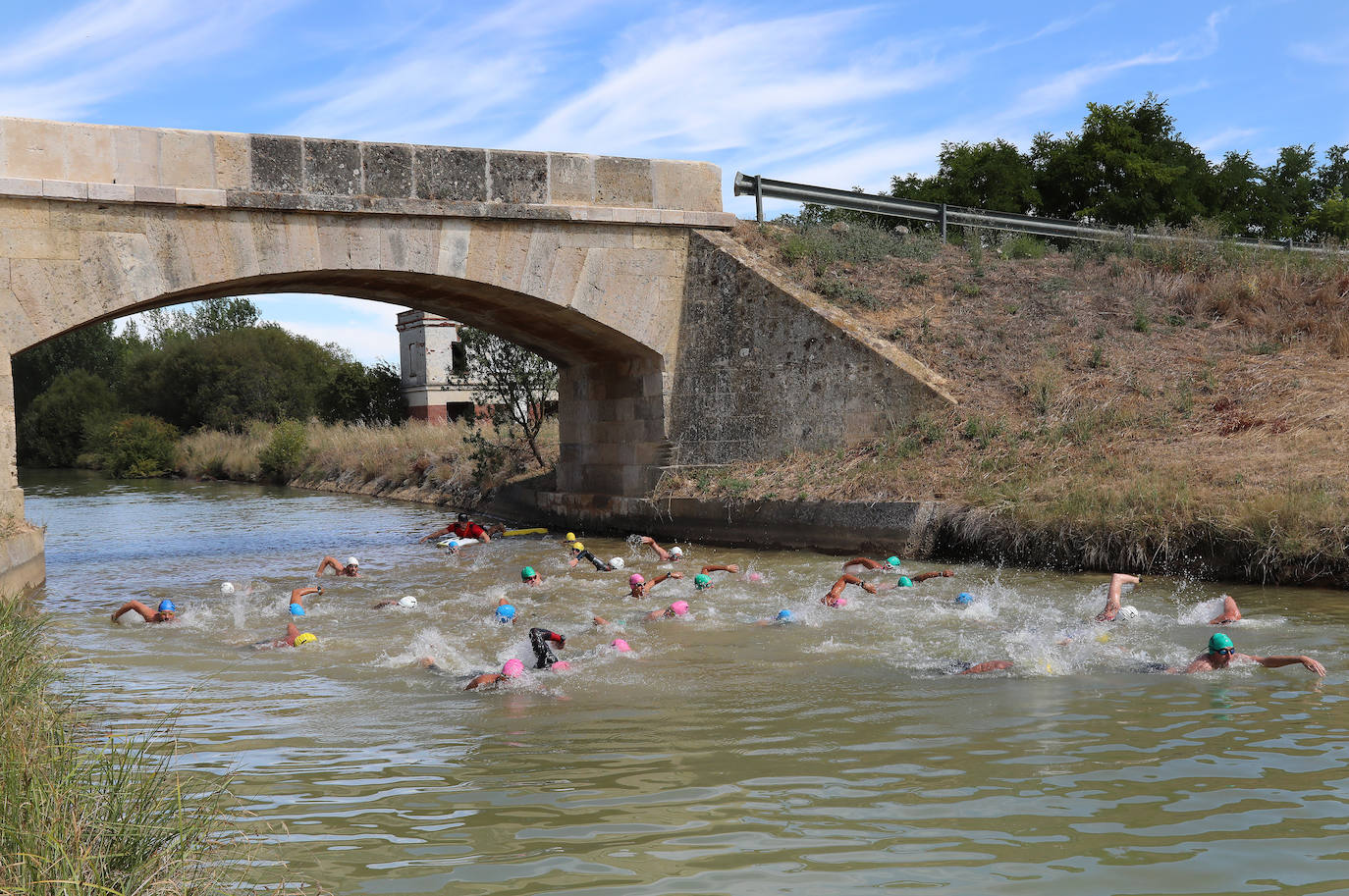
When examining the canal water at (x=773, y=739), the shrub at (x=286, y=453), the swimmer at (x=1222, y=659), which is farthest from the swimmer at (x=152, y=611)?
the shrub at (x=286, y=453)

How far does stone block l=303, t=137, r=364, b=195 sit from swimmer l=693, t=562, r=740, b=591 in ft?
19.3

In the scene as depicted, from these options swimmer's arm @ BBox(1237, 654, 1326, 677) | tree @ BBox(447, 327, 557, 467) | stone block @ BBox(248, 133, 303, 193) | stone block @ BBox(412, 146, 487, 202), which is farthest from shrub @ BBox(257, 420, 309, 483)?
swimmer's arm @ BBox(1237, 654, 1326, 677)

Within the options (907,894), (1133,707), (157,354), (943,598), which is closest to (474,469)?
(943,598)

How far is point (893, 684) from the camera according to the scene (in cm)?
641

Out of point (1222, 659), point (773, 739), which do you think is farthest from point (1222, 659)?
point (773, 739)

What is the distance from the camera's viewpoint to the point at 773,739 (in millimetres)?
5332

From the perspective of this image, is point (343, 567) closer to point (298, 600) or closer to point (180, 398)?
point (298, 600)

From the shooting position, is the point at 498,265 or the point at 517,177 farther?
the point at 517,177

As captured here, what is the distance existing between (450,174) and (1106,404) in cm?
781

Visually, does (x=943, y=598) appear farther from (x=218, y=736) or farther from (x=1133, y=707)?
(x=218, y=736)

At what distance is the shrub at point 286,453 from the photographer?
30.2m

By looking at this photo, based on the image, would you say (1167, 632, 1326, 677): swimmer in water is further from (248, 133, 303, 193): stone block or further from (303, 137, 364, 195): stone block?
(248, 133, 303, 193): stone block

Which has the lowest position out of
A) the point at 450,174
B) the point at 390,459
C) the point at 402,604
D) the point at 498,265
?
the point at 402,604

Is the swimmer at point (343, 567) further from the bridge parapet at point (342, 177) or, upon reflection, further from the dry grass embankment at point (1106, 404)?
the dry grass embankment at point (1106, 404)
